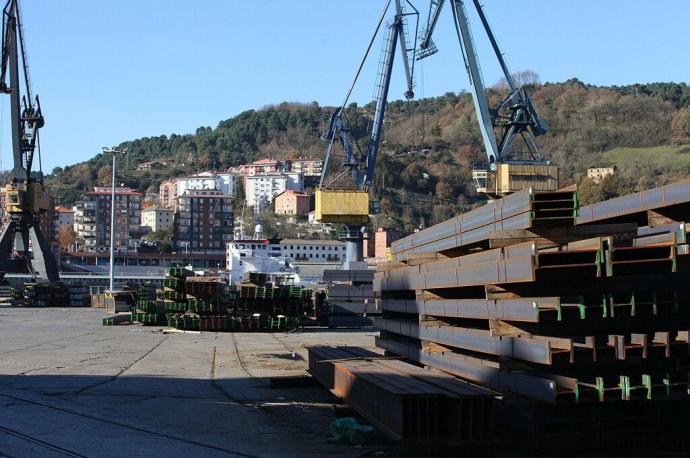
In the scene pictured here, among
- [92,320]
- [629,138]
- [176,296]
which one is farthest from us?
[629,138]

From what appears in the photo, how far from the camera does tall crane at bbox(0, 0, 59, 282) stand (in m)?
56.4

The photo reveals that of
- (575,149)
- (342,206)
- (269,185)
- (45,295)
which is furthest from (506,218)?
(269,185)

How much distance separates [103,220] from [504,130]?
131610 mm

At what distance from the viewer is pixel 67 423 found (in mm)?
9961

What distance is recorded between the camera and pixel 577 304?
809cm

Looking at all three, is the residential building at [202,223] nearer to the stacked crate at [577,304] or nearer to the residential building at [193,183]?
the residential building at [193,183]

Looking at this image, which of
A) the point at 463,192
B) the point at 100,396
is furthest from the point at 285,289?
the point at 463,192

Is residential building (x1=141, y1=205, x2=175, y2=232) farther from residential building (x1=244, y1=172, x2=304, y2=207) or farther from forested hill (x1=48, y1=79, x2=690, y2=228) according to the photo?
forested hill (x1=48, y1=79, x2=690, y2=228)

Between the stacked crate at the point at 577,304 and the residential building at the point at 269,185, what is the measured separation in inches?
7116

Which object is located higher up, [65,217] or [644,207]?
[65,217]

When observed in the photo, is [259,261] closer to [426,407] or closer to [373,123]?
[373,123]

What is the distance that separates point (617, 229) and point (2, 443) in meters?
6.37

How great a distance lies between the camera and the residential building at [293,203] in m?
171

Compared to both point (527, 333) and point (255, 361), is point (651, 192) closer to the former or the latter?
point (527, 333)
